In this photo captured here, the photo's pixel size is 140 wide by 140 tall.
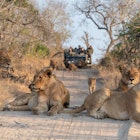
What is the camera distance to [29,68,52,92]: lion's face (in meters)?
7.94

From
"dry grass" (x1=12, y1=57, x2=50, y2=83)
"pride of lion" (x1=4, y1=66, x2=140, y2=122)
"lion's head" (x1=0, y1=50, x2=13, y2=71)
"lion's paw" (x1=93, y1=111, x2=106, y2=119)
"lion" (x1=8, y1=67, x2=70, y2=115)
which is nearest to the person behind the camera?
"pride of lion" (x1=4, y1=66, x2=140, y2=122)

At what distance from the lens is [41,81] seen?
796 centimetres

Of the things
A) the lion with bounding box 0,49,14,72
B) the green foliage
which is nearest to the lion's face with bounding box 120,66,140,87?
the lion with bounding box 0,49,14,72

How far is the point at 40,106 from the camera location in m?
7.78

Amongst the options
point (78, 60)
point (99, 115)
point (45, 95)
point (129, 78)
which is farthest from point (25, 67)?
point (99, 115)

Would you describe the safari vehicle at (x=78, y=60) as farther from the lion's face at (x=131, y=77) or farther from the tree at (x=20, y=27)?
the lion's face at (x=131, y=77)

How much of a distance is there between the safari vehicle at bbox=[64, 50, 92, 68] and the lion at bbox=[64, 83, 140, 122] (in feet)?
57.8

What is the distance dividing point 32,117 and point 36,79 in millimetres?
863

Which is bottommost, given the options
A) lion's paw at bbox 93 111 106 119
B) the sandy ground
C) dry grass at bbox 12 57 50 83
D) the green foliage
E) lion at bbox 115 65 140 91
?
the sandy ground

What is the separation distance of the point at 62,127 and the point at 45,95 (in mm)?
1611

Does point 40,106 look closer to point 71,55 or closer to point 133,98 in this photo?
point 133,98

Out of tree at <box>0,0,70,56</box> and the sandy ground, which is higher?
tree at <box>0,0,70,56</box>

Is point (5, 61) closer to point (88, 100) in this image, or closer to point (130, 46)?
point (130, 46)

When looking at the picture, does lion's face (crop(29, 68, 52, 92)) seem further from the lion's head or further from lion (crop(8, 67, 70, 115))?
the lion's head
